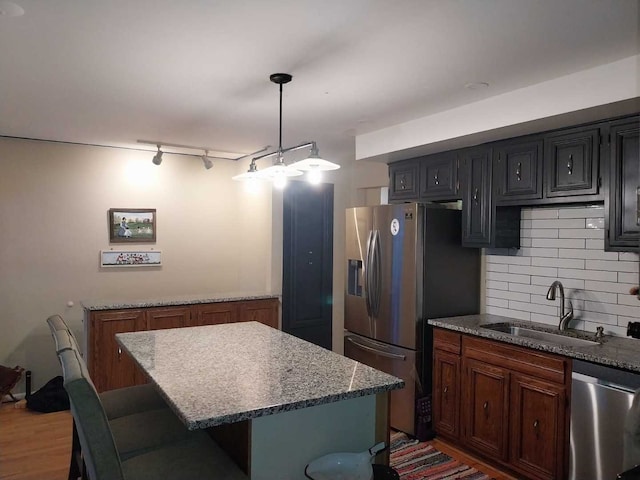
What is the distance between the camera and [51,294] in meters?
4.46

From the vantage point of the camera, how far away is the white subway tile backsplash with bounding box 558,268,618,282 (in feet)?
9.78

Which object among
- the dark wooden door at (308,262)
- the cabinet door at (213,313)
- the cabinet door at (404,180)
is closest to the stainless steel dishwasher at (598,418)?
the cabinet door at (404,180)

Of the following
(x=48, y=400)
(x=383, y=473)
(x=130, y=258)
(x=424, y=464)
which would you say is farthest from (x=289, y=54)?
(x=48, y=400)

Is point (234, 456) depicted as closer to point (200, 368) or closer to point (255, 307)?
point (200, 368)

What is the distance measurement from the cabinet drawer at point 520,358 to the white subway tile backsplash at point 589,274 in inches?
28.6

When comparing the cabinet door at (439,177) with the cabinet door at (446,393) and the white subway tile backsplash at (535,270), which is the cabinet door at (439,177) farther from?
the cabinet door at (446,393)

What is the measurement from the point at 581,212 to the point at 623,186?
60 cm

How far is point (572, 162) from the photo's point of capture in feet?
9.30

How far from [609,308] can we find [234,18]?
277 cm

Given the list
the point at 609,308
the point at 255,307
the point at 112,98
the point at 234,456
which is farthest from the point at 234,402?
the point at 255,307

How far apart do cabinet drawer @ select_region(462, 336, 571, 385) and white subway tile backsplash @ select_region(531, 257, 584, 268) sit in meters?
0.78

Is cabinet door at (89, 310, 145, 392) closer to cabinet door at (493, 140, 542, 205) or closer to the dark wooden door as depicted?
the dark wooden door

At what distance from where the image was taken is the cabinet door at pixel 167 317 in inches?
163

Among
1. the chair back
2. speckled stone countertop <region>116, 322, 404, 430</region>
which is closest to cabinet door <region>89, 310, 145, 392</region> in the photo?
speckled stone countertop <region>116, 322, 404, 430</region>
